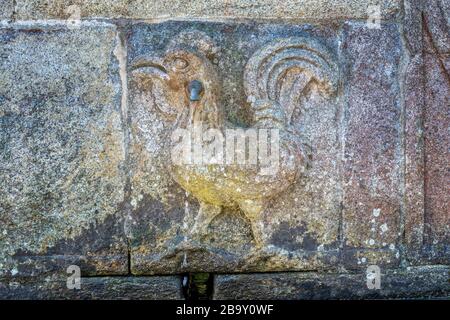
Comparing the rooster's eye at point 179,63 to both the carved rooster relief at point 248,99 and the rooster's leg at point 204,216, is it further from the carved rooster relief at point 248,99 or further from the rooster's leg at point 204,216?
the rooster's leg at point 204,216

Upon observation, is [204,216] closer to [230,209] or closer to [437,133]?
[230,209]

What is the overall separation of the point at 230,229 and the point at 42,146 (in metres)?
0.87

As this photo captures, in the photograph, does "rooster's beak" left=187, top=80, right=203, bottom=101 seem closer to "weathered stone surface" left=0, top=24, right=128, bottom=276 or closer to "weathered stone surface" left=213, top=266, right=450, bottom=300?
"weathered stone surface" left=0, top=24, right=128, bottom=276

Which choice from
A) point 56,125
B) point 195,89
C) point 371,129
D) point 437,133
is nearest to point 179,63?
point 195,89

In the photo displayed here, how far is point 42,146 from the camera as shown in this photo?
3.23 m

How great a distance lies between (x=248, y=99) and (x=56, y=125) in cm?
82

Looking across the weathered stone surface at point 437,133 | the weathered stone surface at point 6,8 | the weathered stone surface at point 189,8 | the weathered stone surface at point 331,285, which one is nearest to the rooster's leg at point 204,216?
the weathered stone surface at point 331,285

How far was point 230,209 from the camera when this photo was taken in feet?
10.8

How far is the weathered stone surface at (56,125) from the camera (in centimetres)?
323

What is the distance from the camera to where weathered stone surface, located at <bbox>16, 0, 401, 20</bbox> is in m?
3.23

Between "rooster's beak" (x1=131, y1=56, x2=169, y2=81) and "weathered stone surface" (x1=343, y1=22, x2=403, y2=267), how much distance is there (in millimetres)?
781

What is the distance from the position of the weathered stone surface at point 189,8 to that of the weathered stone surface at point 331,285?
112cm
